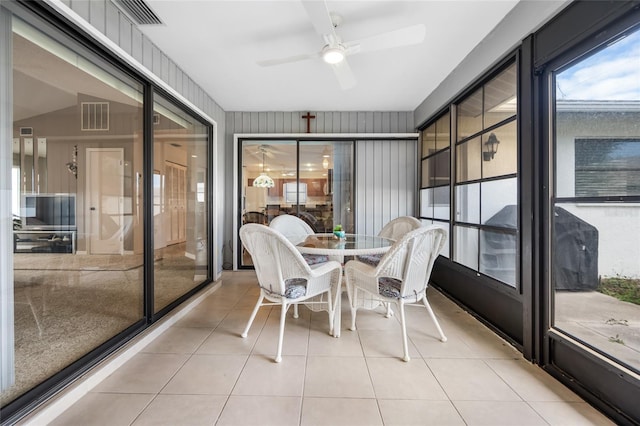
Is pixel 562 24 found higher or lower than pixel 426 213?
higher

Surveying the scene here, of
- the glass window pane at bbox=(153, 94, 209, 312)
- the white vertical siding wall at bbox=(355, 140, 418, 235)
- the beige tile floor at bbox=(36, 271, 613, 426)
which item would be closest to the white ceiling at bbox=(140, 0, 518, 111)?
the glass window pane at bbox=(153, 94, 209, 312)

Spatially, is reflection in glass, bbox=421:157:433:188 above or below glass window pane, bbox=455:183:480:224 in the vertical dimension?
above

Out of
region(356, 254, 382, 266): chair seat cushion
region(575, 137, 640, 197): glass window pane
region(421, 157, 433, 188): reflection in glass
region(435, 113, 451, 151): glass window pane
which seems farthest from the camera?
region(421, 157, 433, 188): reflection in glass

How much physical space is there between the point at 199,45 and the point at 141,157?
122 cm

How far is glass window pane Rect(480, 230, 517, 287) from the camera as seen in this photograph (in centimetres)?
218

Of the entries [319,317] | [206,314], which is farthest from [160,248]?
[319,317]

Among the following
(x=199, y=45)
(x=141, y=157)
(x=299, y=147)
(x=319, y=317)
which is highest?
(x=199, y=45)

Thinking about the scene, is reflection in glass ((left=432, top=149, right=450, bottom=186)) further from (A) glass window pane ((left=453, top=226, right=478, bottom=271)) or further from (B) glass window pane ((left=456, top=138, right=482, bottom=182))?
(A) glass window pane ((left=453, top=226, right=478, bottom=271))

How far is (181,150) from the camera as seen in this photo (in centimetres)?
325

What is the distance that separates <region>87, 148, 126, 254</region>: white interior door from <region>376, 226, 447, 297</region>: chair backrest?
8.78 ft

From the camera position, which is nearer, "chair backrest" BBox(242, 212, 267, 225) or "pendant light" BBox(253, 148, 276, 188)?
"chair backrest" BBox(242, 212, 267, 225)

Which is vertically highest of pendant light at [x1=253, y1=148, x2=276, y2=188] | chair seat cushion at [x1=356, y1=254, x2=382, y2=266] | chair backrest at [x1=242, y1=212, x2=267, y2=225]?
pendant light at [x1=253, y1=148, x2=276, y2=188]

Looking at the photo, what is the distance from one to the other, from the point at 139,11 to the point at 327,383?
306 cm

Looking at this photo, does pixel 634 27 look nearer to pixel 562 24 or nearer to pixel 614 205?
pixel 562 24
